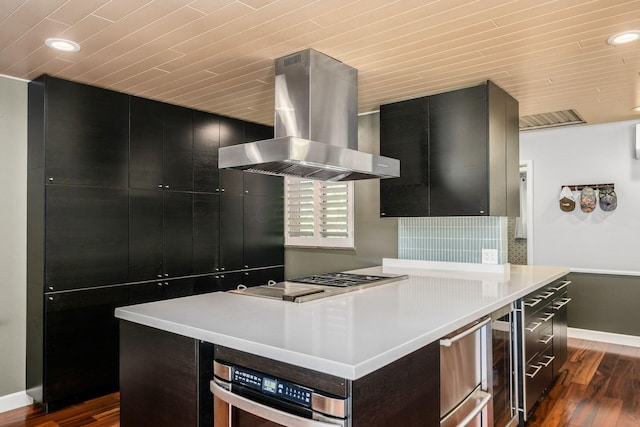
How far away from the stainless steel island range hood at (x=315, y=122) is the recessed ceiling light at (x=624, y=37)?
1339 mm

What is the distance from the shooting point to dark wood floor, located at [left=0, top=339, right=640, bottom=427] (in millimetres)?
2762

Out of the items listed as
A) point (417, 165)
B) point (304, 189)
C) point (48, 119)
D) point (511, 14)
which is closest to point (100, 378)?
point (48, 119)

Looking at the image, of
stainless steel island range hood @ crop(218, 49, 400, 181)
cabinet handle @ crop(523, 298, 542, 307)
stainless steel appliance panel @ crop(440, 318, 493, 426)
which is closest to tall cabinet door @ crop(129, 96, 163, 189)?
stainless steel island range hood @ crop(218, 49, 400, 181)

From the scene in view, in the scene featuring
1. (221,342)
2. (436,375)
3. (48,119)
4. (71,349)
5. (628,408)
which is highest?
(48,119)

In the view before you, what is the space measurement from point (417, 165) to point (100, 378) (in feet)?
9.40

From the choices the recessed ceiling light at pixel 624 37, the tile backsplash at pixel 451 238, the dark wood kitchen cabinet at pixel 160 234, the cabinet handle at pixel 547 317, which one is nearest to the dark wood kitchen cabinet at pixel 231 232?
the dark wood kitchen cabinet at pixel 160 234

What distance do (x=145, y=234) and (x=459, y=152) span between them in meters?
2.52

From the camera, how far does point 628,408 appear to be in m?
2.92

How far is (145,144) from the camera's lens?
3.51 metres

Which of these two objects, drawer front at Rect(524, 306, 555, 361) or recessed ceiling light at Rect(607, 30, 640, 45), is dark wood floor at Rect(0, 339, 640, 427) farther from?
recessed ceiling light at Rect(607, 30, 640, 45)

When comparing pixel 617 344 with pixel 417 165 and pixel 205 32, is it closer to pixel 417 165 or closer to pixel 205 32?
pixel 417 165

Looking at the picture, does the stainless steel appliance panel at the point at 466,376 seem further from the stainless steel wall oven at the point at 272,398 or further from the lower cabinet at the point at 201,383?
the stainless steel wall oven at the point at 272,398

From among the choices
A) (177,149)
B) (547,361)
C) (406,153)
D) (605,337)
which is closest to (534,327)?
(547,361)

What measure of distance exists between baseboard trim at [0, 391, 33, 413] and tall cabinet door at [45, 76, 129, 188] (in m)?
1.51
